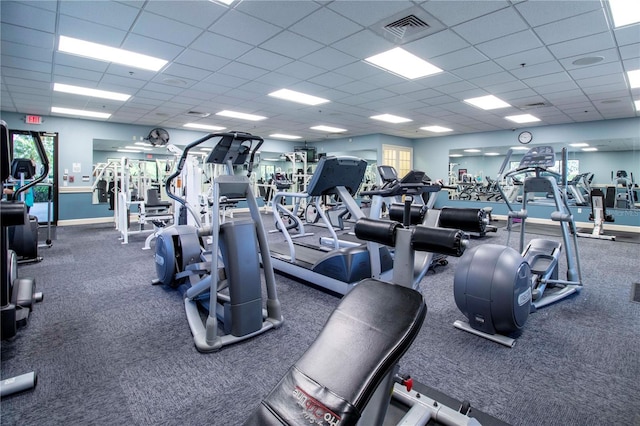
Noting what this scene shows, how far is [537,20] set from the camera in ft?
10.3

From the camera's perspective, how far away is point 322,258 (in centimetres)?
317

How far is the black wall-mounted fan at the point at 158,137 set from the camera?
357 inches

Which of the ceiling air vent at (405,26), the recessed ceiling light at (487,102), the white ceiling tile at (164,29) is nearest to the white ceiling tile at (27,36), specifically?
the white ceiling tile at (164,29)

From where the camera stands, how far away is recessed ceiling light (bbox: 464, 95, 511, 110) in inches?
240

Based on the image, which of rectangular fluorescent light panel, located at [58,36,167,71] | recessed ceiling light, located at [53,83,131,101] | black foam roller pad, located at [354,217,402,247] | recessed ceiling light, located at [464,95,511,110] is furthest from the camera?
recessed ceiling light, located at [464,95,511,110]

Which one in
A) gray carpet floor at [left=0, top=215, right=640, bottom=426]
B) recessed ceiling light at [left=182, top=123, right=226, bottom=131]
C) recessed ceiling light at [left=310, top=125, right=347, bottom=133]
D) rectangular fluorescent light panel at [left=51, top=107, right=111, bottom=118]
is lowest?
gray carpet floor at [left=0, top=215, right=640, bottom=426]

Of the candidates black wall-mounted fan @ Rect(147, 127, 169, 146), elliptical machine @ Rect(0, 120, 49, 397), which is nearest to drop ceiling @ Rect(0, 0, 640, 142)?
elliptical machine @ Rect(0, 120, 49, 397)

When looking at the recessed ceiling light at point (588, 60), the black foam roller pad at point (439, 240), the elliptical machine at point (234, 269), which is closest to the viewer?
the black foam roller pad at point (439, 240)

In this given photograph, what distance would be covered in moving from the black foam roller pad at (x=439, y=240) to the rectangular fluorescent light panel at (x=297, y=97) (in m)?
5.19

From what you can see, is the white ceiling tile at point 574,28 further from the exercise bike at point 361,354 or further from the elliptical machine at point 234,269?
the exercise bike at point 361,354

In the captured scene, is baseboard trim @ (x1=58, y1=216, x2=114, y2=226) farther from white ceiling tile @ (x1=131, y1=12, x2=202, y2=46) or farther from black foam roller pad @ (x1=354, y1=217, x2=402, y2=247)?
black foam roller pad @ (x1=354, y1=217, x2=402, y2=247)

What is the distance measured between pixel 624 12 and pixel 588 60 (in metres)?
1.29

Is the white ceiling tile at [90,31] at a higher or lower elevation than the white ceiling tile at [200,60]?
lower

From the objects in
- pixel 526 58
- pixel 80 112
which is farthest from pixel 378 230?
pixel 80 112
